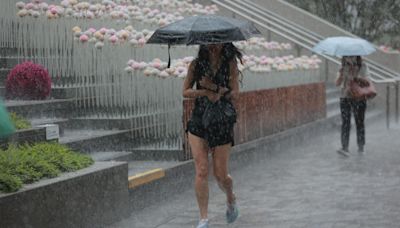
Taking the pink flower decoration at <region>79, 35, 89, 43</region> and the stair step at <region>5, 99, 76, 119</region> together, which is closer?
the stair step at <region>5, 99, 76, 119</region>

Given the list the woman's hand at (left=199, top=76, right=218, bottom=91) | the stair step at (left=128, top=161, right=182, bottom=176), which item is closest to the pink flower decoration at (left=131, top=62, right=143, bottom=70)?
the stair step at (left=128, top=161, right=182, bottom=176)

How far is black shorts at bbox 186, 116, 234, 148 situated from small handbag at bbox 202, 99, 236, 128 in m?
0.04

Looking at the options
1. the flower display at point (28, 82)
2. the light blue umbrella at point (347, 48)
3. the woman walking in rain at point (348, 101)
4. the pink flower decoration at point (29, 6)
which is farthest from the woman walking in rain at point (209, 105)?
the woman walking in rain at point (348, 101)

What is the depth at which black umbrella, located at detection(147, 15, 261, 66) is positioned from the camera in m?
8.58

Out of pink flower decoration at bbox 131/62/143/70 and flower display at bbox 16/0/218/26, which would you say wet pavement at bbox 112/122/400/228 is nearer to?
pink flower decoration at bbox 131/62/143/70

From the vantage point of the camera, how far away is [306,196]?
1091cm

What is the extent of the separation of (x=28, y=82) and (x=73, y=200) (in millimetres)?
3670

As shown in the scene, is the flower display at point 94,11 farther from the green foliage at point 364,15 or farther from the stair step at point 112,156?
the green foliage at point 364,15

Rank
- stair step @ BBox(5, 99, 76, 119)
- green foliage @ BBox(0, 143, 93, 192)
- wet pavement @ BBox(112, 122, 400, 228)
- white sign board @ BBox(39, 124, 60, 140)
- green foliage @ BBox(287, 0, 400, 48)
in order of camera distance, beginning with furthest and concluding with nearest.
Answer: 1. green foliage @ BBox(287, 0, 400, 48)
2. stair step @ BBox(5, 99, 76, 119)
3. white sign board @ BBox(39, 124, 60, 140)
4. wet pavement @ BBox(112, 122, 400, 228)
5. green foliage @ BBox(0, 143, 93, 192)

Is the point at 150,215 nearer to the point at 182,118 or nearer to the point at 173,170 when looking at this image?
the point at 173,170

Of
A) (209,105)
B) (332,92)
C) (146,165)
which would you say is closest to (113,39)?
(146,165)

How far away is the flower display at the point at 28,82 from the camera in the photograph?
11812mm

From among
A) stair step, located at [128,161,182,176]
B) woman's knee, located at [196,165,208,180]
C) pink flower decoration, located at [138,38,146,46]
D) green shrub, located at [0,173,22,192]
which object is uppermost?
pink flower decoration, located at [138,38,146,46]

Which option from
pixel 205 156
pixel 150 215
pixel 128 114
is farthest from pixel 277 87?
pixel 205 156
